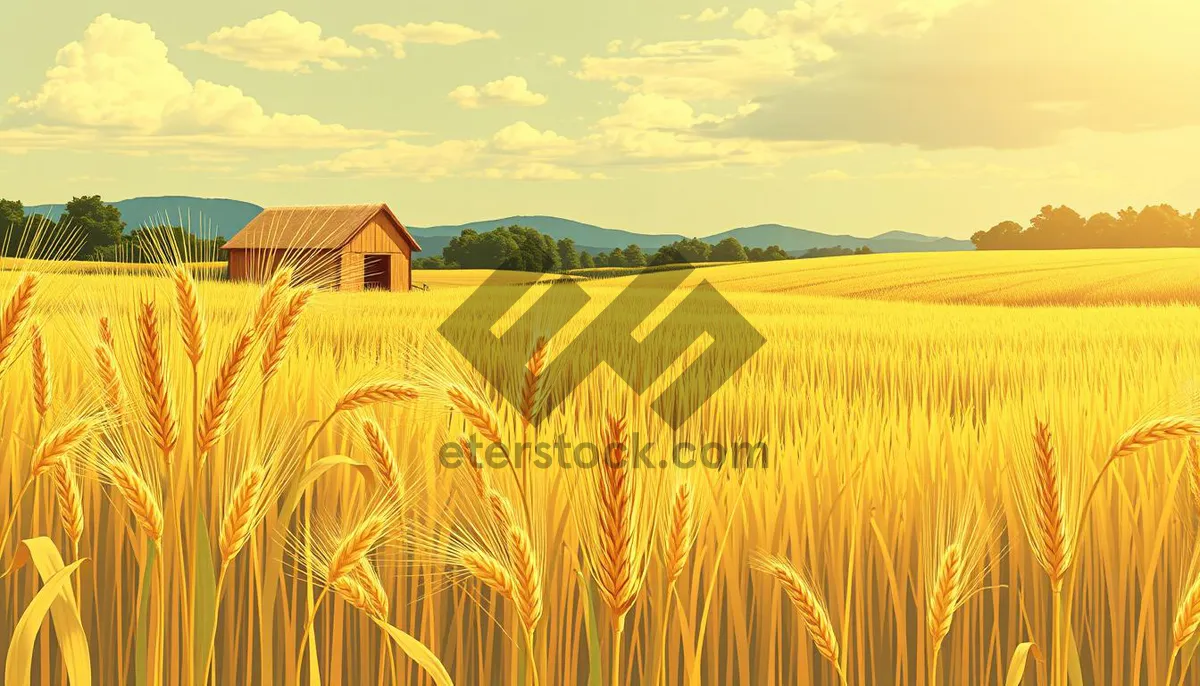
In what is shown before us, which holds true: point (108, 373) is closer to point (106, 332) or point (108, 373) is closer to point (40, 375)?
point (106, 332)

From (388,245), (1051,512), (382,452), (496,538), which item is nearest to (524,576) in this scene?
(496,538)

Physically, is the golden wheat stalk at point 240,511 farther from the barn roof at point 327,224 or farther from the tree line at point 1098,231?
the tree line at point 1098,231

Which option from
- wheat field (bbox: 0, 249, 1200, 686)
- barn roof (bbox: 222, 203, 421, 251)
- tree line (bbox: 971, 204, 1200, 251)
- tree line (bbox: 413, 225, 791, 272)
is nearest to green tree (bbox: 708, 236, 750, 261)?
tree line (bbox: 413, 225, 791, 272)

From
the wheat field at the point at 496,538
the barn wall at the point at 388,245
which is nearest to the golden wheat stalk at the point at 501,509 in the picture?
the wheat field at the point at 496,538

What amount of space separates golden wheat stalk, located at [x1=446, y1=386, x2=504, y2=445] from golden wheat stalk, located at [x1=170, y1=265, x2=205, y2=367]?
0.45 metres

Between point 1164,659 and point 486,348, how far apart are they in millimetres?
5847

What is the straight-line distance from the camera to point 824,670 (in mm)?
2170

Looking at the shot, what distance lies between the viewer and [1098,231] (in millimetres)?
67250

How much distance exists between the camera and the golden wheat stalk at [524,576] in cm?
142

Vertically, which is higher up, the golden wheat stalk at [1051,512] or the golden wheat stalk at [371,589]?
the golden wheat stalk at [1051,512]

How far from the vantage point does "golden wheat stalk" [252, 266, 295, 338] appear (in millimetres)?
1614

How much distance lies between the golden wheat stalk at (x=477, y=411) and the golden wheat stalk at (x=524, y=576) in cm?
25

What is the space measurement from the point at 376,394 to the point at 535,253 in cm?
6446

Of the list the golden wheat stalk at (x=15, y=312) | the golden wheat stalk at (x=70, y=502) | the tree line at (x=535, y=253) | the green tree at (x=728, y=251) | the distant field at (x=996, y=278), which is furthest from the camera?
the green tree at (x=728, y=251)
